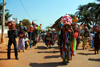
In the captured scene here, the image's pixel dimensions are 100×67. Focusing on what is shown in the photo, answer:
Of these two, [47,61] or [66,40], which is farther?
[47,61]

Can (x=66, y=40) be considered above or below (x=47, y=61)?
above

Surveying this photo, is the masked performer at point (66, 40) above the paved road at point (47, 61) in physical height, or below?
above

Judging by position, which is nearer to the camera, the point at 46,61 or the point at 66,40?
the point at 66,40

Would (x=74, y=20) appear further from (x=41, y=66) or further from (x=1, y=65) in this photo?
(x=1, y=65)

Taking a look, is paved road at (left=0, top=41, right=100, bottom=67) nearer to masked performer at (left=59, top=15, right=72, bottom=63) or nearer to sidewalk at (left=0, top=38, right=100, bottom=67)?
sidewalk at (left=0, top=38, right=100, bottom=67)

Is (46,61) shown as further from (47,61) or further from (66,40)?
(66,40)

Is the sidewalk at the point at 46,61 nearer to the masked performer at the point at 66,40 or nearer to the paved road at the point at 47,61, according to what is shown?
the paved road at the point at 47,61

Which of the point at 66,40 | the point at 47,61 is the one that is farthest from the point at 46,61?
the point at 66,40

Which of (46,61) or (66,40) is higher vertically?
(66,40)

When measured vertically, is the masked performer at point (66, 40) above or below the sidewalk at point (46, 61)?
above

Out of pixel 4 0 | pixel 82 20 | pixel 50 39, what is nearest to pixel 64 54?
pixel 50 39

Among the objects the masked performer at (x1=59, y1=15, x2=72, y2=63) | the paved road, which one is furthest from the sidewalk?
the masked performer at (x1=59, y1=15, x2=72, y2=63)

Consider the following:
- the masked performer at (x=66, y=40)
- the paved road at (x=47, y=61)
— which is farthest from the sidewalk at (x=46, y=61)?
the masked performer at (x=66, y=40)

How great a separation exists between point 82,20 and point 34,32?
18.1 metres
